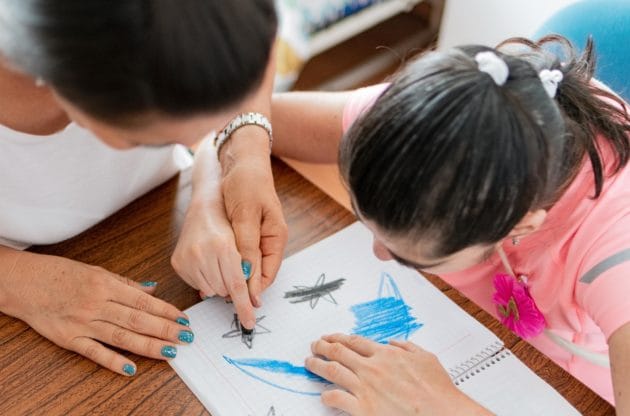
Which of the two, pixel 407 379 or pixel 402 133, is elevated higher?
pixel 402 133

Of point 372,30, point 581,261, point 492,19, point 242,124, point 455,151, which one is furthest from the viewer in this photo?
point 372,30

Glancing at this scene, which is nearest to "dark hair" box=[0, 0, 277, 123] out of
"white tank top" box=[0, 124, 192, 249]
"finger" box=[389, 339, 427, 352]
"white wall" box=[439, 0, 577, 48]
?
"white tank top" box=[0, 124, 192, 249]

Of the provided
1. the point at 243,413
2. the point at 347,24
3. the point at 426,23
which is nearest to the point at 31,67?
the point at 243,413

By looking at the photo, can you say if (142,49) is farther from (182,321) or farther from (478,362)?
(478,362)

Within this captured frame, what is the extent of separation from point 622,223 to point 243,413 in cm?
46

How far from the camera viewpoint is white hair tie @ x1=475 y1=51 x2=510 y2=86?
565 millimetres

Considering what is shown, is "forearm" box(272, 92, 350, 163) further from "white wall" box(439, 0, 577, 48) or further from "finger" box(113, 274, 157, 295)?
"white wall" box(439, 0, 577, 48)

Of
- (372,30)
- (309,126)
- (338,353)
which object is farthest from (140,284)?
(372,30)

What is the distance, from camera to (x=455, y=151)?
54 cm

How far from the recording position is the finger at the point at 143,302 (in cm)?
75

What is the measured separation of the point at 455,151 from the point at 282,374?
1.08 feet

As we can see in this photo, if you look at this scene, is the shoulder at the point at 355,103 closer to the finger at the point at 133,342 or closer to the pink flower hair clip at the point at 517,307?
the pink flower hair clip at the point at 517,307

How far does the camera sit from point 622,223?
73 centimetres

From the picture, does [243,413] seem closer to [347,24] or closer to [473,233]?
[473,233]
